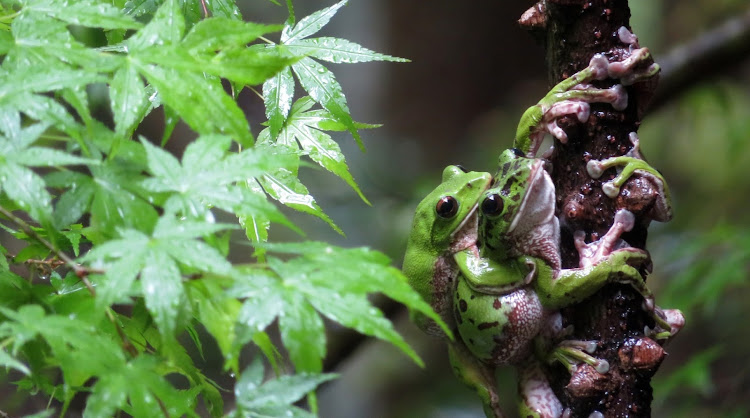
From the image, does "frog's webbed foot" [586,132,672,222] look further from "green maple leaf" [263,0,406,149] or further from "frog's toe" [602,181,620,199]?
"green maple leaf" [263,0,406,149]

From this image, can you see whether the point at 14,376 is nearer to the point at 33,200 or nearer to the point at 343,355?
the point at 343,355

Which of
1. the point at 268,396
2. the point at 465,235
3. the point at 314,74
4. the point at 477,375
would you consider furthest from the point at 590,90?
the point at 268,396

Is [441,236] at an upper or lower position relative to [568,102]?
lower

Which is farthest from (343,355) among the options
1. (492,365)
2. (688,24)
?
(688,24)

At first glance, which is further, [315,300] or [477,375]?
[477,375]

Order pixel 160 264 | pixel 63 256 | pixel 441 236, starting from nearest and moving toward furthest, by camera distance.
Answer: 1. pixel 160 264
2. pixel 63 256
3. pixel 441 236

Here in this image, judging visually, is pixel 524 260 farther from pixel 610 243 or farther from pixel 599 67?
pixel 599 67

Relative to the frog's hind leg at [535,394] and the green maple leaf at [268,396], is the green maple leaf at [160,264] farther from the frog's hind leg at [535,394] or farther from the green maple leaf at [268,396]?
the frog's hind leg at [535,394]
